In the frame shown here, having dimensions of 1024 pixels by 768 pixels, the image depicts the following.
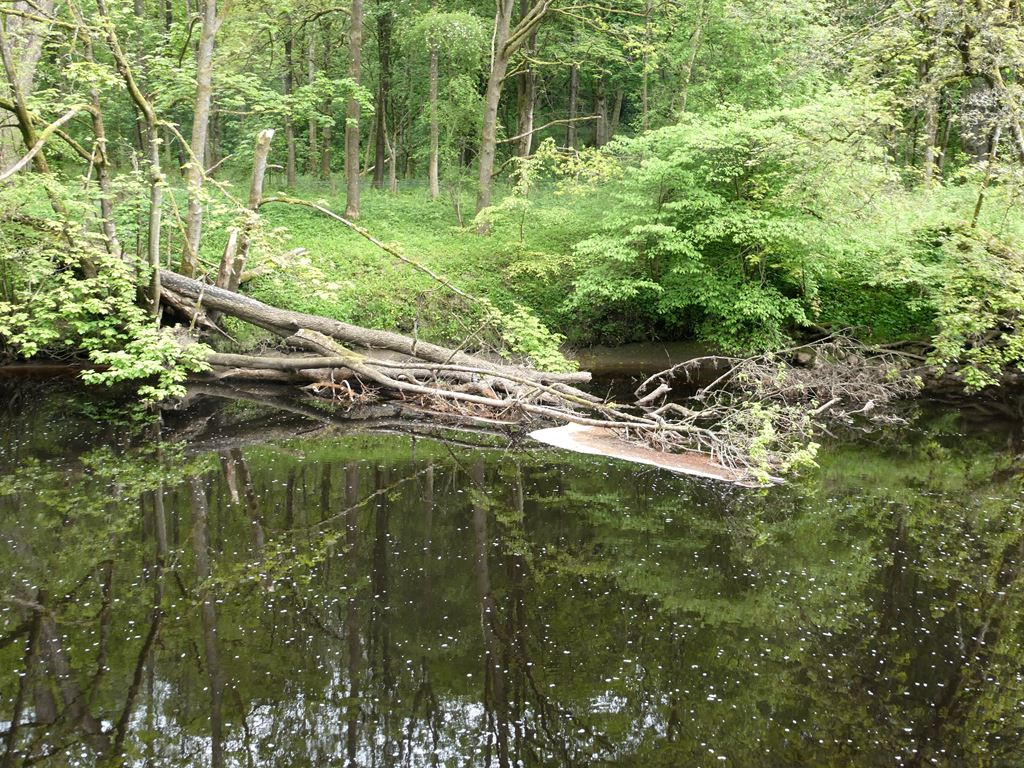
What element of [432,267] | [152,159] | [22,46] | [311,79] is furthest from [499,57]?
[22,46]

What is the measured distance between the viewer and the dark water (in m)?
5.39

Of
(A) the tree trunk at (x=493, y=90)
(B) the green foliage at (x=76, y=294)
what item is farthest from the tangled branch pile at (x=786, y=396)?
(B) the green foliage at (x=76, y=294)

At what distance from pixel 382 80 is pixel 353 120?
5.28 m

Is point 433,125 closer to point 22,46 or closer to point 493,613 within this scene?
point 22,46

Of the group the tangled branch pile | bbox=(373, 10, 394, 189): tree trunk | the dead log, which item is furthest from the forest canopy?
bbox=(373, 10, 394, 189): tree trunk

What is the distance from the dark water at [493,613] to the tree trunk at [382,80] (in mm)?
16036

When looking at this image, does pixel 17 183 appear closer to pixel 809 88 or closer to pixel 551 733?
pixel 551 733

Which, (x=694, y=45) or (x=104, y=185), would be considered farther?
(x=694, y=45)

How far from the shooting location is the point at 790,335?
1789 cm

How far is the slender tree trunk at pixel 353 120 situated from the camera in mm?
19297

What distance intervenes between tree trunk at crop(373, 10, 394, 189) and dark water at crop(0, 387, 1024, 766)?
16036 millimetres

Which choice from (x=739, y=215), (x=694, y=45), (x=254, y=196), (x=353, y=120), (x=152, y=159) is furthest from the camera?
(x=353, y=120)

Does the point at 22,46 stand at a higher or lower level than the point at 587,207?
higher

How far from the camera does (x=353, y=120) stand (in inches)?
768
